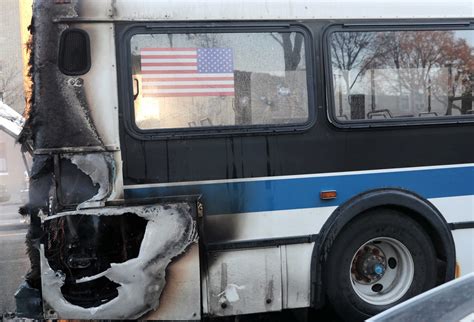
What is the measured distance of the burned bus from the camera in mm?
3342

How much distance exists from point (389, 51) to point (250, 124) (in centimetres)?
135

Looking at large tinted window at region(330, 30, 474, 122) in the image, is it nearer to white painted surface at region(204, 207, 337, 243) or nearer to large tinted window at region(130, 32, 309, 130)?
large tinted window at region(130, 32, 309, 130)

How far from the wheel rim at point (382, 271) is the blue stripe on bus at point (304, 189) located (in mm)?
489

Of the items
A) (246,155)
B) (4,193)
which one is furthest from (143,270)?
(4,193)

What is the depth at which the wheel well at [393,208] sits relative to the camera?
3.69 m

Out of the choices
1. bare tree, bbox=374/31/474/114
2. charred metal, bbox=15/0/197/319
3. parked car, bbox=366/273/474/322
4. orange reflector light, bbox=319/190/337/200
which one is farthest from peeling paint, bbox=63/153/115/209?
bare tree, bbox=374/31/474/114

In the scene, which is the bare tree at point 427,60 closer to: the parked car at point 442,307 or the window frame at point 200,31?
the window frame at point 200,31

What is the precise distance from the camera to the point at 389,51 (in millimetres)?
3869

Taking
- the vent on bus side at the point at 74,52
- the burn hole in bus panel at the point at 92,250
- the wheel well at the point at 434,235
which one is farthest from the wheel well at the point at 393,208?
the vent on bus side at the point at 74,52

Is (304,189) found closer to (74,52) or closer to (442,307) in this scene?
(442,307)

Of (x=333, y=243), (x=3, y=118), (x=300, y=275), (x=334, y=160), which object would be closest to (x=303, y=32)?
(x=334, y=160)

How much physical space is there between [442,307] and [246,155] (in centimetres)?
183

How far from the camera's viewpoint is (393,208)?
3861 millimetres

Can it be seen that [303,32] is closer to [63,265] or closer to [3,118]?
[63,265]
